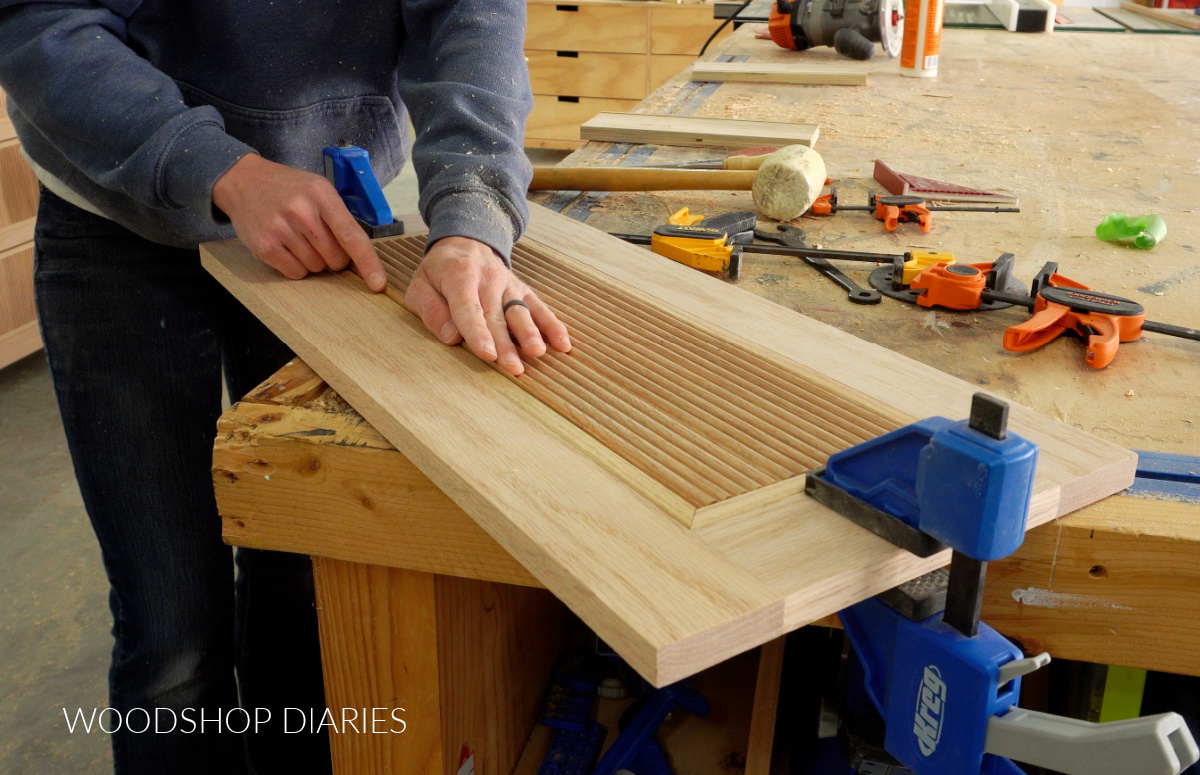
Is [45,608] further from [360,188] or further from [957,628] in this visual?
[957,628]

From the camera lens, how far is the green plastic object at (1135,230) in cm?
Answer: 124

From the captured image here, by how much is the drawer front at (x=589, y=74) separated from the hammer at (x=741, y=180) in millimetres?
3385

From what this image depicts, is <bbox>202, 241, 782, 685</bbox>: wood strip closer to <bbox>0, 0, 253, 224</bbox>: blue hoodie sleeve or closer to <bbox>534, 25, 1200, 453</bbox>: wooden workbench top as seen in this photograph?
<bbox>0, 0, 253, 224</bbox>: blue hoodie sleeve

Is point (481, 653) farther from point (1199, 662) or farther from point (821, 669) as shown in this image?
point (1199, 662)

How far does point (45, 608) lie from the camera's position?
6.72 ft

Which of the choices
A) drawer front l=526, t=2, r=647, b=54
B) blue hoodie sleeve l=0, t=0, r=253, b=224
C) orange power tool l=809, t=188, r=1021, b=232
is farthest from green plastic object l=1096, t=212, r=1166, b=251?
drawer front l=526, t=2, r=647, b=54

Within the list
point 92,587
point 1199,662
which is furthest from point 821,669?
point 92,587

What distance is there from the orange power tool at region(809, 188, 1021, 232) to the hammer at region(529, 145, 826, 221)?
0.09 feet

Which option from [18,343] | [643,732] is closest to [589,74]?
[18,343]

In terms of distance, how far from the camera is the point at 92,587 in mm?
2125

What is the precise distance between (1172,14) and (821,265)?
299 cm

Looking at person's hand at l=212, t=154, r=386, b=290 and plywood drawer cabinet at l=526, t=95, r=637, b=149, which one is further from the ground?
person's hand at l=212, t=154, r=386, b=290

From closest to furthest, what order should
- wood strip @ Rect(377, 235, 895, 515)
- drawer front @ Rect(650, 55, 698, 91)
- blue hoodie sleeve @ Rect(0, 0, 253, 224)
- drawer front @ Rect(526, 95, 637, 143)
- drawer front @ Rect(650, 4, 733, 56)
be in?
wood strip @ Rect(377, 235, 895, 515) → blue hoodie sleeve @ Rect(0, 0, 253, 224) → drawer front @ Rect(650, 4, 733, 56) → drawer front @ Rect(650, 55, 698, 91) → drawer front @ Rect(526, 95, 637, 143)

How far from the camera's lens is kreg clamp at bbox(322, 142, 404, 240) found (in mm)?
1131
